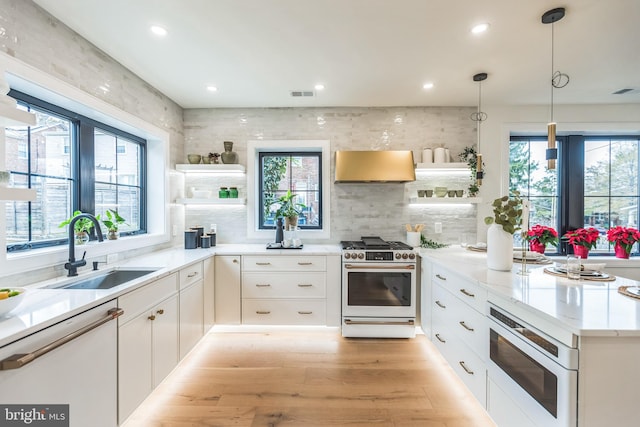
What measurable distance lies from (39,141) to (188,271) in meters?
1.41

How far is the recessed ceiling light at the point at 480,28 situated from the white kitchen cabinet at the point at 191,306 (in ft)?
9.63

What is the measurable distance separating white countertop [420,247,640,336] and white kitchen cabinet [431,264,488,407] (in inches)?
5.7

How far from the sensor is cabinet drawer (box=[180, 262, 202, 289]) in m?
2.42

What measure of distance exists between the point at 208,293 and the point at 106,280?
0.97 metres

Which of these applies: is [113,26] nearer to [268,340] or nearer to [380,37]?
[380,37]

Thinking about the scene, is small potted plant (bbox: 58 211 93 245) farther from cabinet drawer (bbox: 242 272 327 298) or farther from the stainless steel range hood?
the stainless steel range hood

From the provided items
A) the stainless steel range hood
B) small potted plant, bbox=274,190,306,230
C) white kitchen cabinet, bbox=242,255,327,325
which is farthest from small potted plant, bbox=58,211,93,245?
the stainless steel range hood

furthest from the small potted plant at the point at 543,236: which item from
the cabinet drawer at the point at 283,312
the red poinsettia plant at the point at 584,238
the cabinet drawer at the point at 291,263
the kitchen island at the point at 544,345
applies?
the cabinet drawer at the point at 283,312

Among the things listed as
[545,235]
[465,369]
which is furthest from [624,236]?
[465,369]

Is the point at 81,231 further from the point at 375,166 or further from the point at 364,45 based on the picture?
the point at 375,166

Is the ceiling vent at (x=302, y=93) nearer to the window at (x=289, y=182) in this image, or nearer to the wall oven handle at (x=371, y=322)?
the window at (x=289, y=182)

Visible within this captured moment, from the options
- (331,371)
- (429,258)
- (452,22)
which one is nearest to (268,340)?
(331,371)

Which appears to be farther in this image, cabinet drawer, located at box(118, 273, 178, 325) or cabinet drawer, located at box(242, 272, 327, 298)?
cabinet drawer, located at box(242, 272, 327, 298)

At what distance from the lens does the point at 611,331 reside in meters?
1.10
